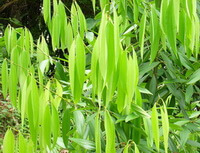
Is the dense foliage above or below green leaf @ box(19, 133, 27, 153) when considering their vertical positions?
above

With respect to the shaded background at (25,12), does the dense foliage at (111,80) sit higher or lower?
lower

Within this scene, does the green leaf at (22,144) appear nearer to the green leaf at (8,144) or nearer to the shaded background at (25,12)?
the green leaf at (8,144)

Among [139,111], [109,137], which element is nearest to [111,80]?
[109,137]

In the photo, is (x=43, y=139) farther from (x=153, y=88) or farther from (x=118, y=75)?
(x=153, y=88)

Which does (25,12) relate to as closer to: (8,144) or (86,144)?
(86,144)

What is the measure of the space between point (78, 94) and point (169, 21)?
19 centimetres

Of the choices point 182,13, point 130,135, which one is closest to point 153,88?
point 130,135

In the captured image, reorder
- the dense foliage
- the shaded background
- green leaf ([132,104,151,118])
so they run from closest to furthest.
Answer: the dense foliage
green leaf ([132,104,151,118])
the shaded background

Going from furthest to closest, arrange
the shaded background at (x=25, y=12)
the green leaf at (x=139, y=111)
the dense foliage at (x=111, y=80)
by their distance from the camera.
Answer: the shaded background at (x=25, y=12), the green leaf at (x=139, y=111), the dense foliage at (x=111, y=80)

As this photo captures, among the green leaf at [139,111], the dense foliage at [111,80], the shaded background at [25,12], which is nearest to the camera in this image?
the dense foliage at [111,80]

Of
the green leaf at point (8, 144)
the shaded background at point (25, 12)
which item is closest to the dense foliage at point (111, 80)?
the green leaf at point (8, 144)

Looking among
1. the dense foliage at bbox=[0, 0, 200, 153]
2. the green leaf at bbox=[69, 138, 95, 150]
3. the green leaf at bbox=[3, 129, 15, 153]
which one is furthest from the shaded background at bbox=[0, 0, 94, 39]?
the green leaf at bbox=[3, 129, 15, 153]

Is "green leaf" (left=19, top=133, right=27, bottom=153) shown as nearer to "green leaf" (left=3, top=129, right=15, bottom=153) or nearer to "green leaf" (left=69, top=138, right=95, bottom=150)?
"green leaf" (left=3, top=129, right=15, bottom=153)

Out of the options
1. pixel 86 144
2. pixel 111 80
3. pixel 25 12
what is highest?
pixel 25 12
